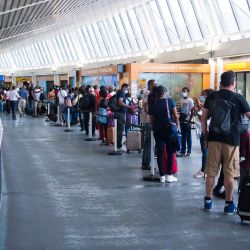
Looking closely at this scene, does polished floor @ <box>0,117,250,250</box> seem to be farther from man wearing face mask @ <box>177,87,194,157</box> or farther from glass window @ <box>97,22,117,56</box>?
glass window @ <box>97,22,117,56</box>

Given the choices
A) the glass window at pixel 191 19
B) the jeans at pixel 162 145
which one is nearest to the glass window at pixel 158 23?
the glass window at pixel 191 19

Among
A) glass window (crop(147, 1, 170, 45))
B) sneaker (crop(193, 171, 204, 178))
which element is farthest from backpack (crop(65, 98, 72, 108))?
glass window (crop(147, 1, 170, 45))

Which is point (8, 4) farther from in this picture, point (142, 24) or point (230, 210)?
point (230, 210)

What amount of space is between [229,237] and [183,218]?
850mm

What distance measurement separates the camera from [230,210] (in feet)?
20.3

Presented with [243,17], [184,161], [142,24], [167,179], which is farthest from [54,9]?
[167,179]

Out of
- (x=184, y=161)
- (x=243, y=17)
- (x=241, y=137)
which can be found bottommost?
(x=184, y=161)

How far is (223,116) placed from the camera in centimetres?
598

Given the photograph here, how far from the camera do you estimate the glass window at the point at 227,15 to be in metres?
22.7

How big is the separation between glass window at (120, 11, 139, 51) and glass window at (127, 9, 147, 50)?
47cm

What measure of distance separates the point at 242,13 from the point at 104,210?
17.6 metres

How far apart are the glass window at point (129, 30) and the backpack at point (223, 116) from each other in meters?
27.0

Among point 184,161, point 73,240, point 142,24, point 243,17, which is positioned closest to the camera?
point 73,240

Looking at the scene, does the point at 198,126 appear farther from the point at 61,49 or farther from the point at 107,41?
the point at 61,49
